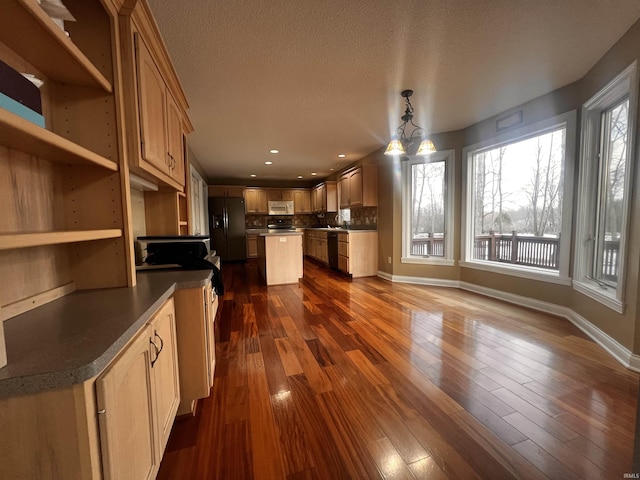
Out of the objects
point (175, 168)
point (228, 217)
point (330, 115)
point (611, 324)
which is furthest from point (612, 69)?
point (228, 217)

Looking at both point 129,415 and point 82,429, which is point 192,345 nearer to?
point 129,415

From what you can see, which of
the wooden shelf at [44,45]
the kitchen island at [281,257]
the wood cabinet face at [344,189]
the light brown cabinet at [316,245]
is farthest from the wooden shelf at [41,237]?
the light brown cabinet at [316,245]

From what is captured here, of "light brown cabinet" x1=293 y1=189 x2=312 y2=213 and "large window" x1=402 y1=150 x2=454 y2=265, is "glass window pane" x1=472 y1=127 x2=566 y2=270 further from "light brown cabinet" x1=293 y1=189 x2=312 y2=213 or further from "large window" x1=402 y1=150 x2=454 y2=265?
"light brown cabinet" x1=293 y1=189 x2=312 y2=213

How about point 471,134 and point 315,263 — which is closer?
point 471,134

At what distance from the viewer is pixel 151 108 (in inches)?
65.8

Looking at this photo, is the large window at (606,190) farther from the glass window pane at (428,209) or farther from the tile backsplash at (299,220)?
the tile backsplash at (299,220)

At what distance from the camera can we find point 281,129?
375 cm

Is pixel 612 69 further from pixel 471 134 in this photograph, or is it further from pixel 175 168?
pixel 175 168

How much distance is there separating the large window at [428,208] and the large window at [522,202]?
0.31 meters

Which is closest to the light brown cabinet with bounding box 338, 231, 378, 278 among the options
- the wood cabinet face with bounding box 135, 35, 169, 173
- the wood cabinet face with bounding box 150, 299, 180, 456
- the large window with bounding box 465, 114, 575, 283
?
the large window with bounding box 465, 114, 575, 283

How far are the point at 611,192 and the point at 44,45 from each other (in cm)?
383

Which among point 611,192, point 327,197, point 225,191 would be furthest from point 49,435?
point 225,191

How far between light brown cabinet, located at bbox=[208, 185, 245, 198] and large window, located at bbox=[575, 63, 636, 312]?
686 cm

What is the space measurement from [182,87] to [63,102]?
1496mm
